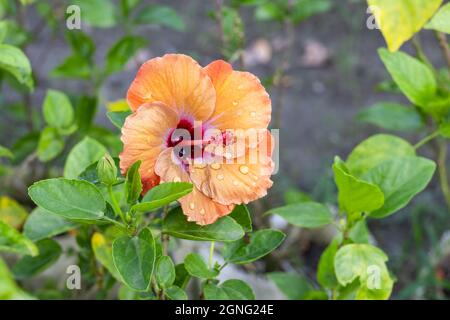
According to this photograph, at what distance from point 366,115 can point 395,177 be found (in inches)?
17.1

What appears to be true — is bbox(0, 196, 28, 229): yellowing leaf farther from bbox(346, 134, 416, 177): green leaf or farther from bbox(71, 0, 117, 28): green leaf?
bbox(346, 134, 416, 177): green leaf

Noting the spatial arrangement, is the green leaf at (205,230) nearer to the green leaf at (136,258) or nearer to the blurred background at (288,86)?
the green leaf at (136,258)

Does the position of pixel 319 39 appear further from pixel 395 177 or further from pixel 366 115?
pixel 395 177

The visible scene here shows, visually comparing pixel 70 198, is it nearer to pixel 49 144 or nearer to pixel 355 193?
pixel 355 193

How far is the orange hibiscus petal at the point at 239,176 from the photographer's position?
1001 millimetres

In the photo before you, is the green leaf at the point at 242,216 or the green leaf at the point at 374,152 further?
the green leaf at the point at 374,152

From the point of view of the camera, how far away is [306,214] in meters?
1.27

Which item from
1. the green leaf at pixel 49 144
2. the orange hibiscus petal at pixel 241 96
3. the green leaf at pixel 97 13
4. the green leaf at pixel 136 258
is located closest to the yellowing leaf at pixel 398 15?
the orange hibiscus petal at pixel 241 96

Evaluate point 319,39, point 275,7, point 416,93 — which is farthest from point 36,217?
point 319,39

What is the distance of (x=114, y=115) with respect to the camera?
3.54 feet

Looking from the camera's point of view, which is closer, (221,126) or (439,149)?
(221,126)

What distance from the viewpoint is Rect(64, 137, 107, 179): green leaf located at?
49.8 inches

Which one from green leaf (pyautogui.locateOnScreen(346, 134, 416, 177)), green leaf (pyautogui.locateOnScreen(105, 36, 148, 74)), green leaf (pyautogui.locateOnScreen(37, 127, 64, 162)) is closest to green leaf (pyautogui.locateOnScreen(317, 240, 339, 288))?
green leaf (pyautogui.locateOnScreen(346, 134, 416, 177))

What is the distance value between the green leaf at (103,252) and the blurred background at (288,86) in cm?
19
